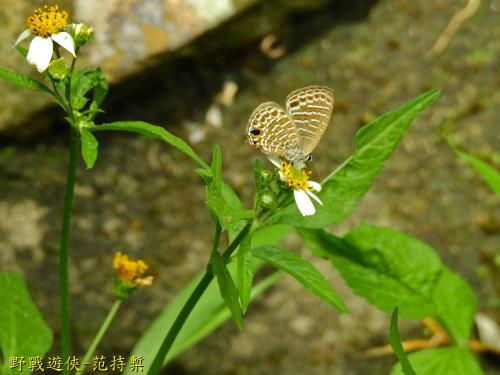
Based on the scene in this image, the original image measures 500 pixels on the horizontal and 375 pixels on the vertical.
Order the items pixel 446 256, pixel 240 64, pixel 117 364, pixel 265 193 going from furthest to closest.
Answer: pixel 240 64, pixel 446 256, pixel 117 364, pixel 265 193

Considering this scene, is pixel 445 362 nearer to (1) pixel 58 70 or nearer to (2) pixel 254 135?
(2) pixel 254 135

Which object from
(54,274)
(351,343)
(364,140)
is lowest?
(351,343)

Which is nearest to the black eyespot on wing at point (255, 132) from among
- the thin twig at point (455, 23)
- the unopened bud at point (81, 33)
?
the unopened bud at point (81, 33)

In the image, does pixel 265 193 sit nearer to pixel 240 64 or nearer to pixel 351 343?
pixel 351 343

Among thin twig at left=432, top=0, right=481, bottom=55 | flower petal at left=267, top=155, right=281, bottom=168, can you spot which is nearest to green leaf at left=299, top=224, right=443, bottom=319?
flower petal at left=267, top=155, right=281, bottom=168

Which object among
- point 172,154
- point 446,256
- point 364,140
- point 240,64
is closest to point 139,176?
point 172,154

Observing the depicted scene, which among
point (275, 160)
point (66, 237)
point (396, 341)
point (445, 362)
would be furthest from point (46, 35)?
point (445, 362)
